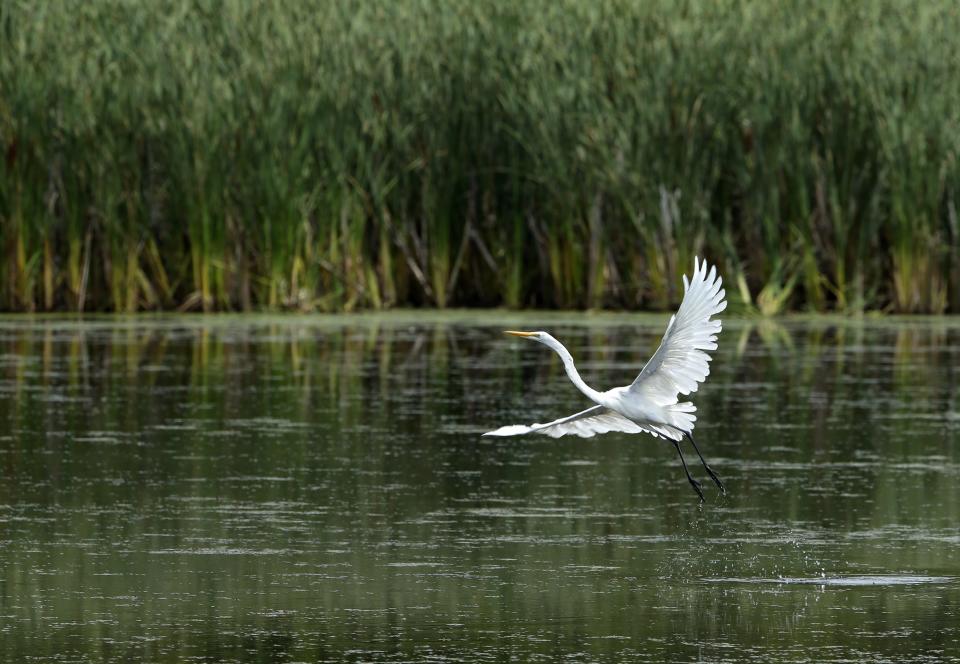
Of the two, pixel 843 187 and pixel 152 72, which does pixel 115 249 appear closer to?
pixel 152 72

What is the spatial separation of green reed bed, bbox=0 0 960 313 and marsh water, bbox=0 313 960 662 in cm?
336

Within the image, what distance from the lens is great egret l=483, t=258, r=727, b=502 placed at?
7.87 metres

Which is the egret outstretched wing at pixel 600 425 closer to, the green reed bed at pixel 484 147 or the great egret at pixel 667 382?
the great egret at pixel 667 382

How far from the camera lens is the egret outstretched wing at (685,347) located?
785cm

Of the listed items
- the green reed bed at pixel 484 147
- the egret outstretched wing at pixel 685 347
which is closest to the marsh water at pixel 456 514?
the egret outstretched wing at pixel 685 347

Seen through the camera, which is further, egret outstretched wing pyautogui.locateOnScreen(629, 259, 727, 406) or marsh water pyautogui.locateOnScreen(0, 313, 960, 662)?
egret outstretched wing pyautogui.locateOnScreen(629, 259, 727, 406)

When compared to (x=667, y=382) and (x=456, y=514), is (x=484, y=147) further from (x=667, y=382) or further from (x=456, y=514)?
(x=667, y=382)

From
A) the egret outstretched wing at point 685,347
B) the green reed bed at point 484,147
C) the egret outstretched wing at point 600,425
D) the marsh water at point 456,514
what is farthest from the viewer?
the green reed bed at point 484,147

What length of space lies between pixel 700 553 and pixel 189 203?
1218cm

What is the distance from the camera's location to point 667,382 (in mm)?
8211

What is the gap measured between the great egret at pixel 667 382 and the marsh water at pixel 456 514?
1.35ft

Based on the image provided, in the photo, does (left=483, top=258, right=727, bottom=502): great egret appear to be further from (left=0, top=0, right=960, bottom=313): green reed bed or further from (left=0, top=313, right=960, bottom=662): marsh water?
(left=0, top=0, right=960, bottom=313): green reed bed

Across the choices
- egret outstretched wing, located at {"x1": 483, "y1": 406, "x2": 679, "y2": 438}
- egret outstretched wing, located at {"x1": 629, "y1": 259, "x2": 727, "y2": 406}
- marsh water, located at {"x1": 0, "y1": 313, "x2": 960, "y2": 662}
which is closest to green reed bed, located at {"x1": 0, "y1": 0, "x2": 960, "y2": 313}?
marsh water, located at {"x1": 0, "y1": 313, "x2": 960, "y2": 662}

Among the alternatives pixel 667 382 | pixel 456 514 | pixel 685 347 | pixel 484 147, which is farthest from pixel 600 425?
pixel 484 147
